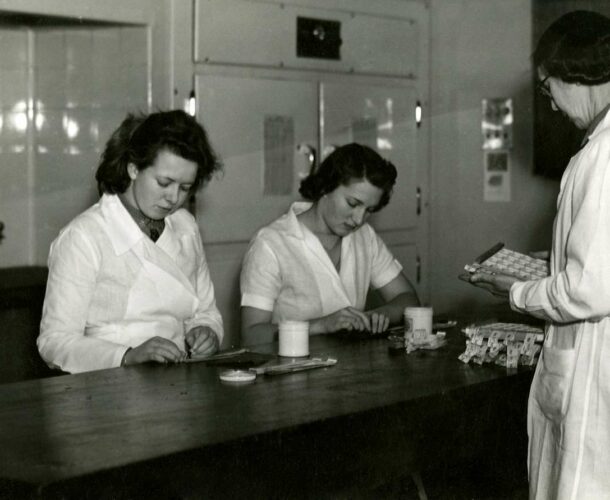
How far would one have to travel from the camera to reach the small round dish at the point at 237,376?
239 centimetres

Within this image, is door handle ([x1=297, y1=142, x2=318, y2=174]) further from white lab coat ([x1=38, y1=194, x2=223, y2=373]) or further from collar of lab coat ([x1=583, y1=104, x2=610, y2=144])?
collar of lab coat ([x1=583, y1=104, x2=610, y2=144])

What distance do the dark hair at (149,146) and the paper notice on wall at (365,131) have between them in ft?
6.81

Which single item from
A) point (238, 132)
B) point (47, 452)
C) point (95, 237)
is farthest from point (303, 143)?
point (47, 452)

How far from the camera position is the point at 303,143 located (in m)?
4.73

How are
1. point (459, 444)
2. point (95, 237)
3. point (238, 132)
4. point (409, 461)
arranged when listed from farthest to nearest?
point (238, 132), point (95, 237), point (459, 444), point (409, 461)

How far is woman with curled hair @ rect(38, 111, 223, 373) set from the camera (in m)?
2.65

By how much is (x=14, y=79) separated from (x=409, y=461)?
10.4 ft

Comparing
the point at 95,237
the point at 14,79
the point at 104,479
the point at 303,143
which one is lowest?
→ the point at 104,479

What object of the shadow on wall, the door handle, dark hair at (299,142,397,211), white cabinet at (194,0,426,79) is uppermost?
white cabinet at (194,0,426,79)

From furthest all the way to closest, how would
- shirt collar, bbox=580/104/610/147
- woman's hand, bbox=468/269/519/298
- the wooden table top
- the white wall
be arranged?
the white wall → woman's hand, bbox=468/269/519/298 → shirt collar, bbox=580/104/610/147 → the wooden table top

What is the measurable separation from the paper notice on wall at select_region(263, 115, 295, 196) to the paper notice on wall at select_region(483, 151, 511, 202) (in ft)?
3.87

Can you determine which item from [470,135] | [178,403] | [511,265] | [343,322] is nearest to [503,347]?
[511,265]

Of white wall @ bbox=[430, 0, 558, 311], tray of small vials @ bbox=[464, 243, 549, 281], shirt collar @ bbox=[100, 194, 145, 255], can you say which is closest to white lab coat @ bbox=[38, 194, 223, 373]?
shirt collar @ bbox=[100, 194, 145, 255]

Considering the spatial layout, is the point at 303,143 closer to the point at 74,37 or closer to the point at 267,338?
the point at 74,37
